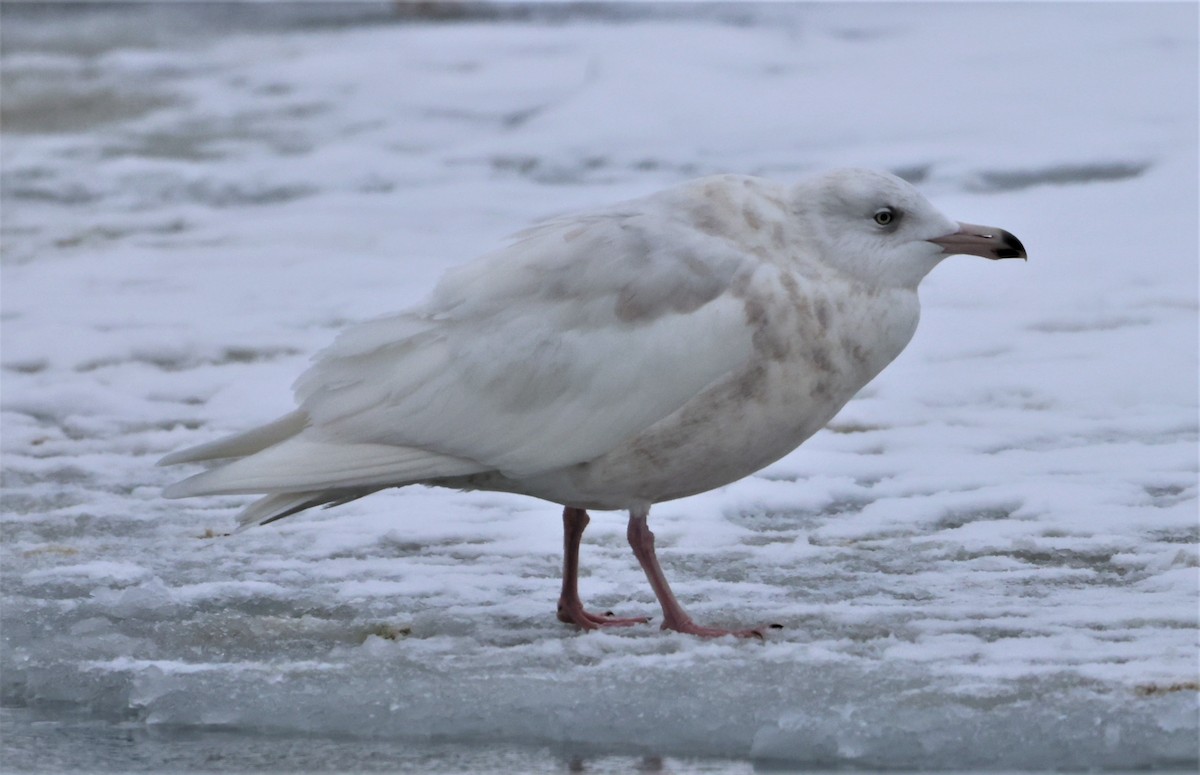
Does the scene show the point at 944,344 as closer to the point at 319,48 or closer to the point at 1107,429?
the point at 1107,429

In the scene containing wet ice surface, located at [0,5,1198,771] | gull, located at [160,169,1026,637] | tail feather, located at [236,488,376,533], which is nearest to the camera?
wet ice surface, located at [0,5,1198,771]

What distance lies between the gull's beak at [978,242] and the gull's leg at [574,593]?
120 centimetres

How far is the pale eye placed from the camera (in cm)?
469

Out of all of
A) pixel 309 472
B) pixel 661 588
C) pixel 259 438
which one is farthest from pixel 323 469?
pixel 661 588

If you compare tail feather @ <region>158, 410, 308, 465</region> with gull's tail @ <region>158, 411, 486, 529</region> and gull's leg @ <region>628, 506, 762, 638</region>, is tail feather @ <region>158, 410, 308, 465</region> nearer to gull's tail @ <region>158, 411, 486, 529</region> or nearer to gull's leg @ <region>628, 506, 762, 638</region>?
gull's tail @ <region>158, 411, 486, 529</region>

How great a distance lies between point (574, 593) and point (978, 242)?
1.39 metres

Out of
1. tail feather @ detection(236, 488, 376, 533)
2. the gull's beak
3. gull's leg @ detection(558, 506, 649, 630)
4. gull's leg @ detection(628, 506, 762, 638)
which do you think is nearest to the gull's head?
the gull's beak

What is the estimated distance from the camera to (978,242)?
471 cm

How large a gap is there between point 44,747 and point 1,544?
58.6 inches

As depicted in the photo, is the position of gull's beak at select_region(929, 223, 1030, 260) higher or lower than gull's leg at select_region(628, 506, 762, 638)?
higher

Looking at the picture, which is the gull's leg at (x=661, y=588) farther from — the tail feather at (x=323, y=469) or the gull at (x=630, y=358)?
the tail feather at (x=323, y=469)

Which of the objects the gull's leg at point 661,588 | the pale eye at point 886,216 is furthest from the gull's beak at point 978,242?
the gull's leg at point 661,588

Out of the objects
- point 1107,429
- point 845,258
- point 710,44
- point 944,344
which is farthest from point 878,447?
point 710,44

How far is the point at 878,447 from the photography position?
6.41 metres
